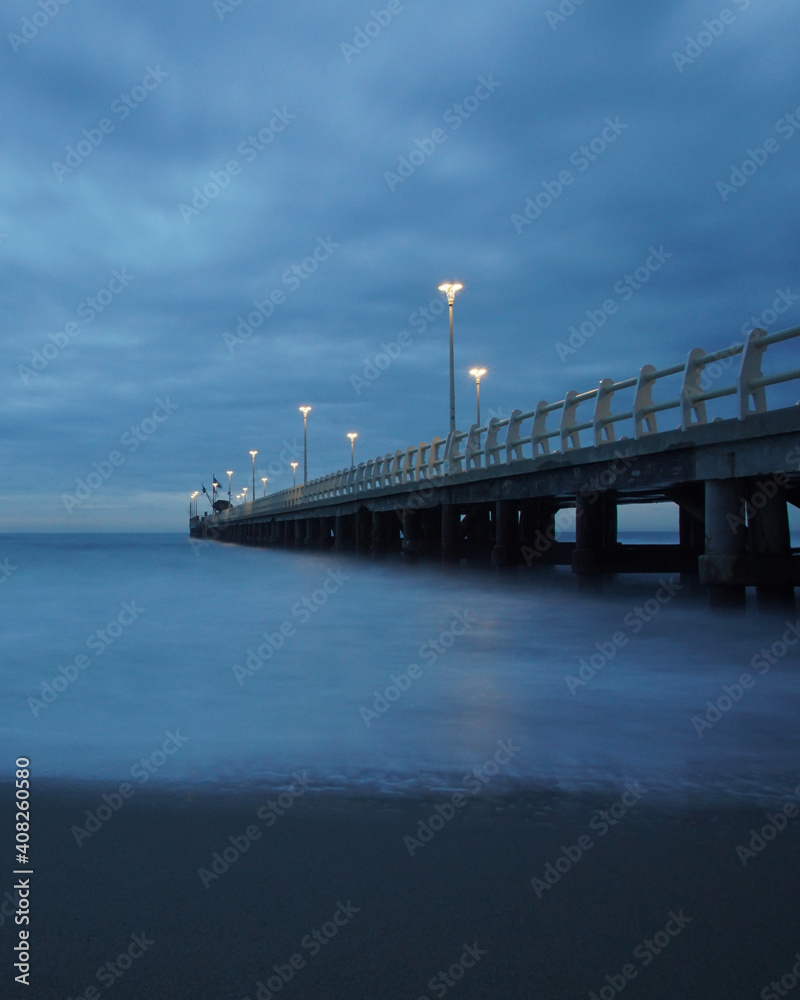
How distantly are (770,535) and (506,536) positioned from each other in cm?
1155

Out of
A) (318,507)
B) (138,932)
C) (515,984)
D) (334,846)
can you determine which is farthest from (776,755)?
(318,507)

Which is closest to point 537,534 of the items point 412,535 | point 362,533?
point 412,535

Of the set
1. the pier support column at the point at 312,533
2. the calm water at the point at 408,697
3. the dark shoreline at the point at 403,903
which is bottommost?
the calm water at the point at 408,697

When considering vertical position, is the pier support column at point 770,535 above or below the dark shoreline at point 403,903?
above

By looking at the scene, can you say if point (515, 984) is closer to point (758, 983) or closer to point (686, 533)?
point (758, 983)

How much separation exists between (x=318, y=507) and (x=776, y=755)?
43.5 metres

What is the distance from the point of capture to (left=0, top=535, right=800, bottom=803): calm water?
4.82 meters

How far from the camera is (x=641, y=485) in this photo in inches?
629

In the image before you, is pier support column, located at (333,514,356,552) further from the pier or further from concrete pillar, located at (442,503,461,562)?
concrete pillar, located at (442,503,461,562)

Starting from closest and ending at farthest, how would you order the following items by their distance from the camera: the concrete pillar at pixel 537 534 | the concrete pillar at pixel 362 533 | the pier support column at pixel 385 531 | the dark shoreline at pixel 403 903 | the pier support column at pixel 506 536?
the dark shoreline at pixel 403 903, the pier support column at pixel 506 536, the concrete pillar at pixel 537 534, the pier support column at pixel 385 531, the concrete pillar at pixel 362 533

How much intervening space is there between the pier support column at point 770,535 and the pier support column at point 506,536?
1079 cm

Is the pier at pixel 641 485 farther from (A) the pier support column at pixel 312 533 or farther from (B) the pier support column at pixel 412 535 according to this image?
(A) the pier support column at pixel 312 533

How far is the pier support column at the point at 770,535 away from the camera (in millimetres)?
13125

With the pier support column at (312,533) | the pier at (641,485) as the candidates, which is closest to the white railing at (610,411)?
the pier at (641,485)
